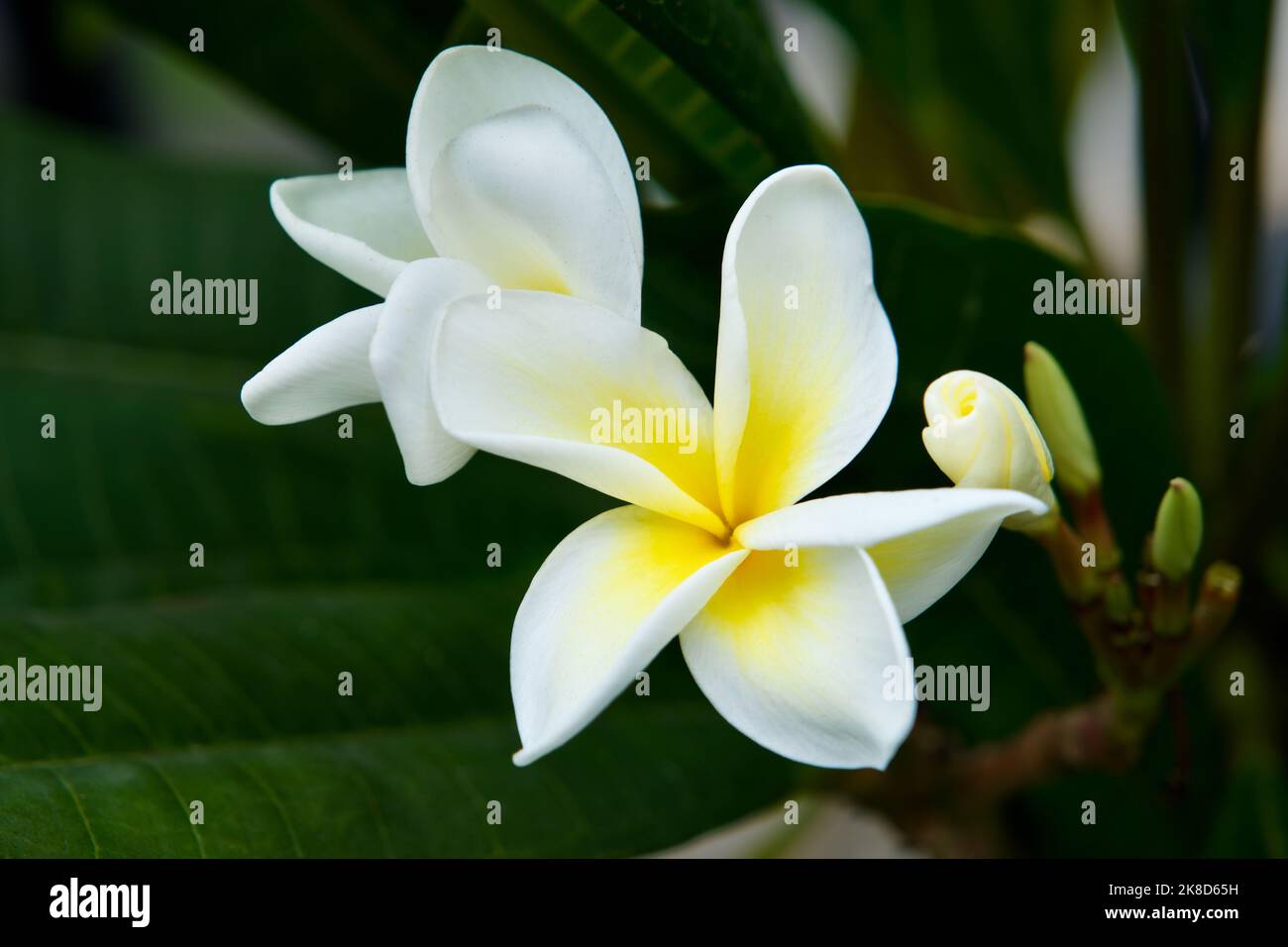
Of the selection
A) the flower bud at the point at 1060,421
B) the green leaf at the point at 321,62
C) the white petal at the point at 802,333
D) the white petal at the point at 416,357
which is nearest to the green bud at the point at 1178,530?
the flower bud at the point at 1060,421

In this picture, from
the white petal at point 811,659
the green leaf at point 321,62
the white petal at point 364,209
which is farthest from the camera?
the green leaf at point 321,62

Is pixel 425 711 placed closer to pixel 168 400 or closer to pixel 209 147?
pixel 168 400

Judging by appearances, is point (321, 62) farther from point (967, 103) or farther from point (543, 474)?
point (967, 103)

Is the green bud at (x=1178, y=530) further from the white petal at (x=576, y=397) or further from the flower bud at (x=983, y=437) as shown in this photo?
the white petal at (x=576, y=397)

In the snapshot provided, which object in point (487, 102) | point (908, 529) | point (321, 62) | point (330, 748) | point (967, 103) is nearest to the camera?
point (908, 529)

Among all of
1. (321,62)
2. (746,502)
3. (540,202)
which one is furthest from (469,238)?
(321,62)

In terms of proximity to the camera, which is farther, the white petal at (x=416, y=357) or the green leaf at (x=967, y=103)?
the green leaf at (x=967, y=103)
